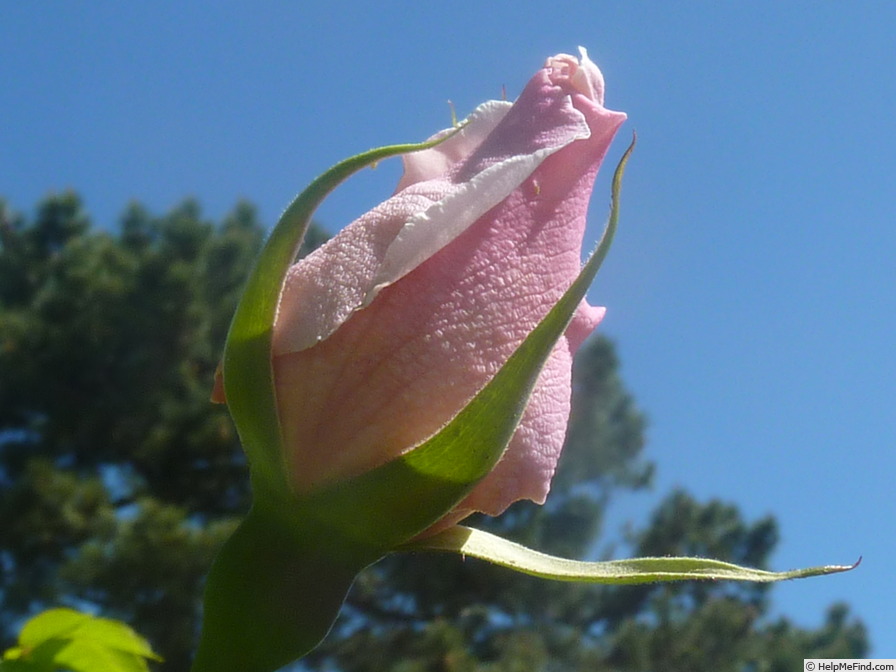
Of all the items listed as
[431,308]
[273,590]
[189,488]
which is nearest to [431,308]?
[431,308]

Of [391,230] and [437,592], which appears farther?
[437,592]

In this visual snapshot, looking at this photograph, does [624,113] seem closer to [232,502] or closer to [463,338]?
[463,338]

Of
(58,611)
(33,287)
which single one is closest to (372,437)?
(58,611)

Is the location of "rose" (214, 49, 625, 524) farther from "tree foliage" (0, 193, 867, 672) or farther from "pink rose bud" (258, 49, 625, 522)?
"tree foliage" (0, 193, 867, 672)

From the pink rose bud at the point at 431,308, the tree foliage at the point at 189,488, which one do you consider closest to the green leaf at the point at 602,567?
the pink rose bud at the point at 431,308

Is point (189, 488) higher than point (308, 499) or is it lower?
higher

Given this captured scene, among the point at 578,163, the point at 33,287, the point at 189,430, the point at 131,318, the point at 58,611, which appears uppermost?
the point at 33,287

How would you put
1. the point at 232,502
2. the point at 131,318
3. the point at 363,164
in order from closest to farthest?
the point at 363,164, the point at 131,318, the point at 232,502

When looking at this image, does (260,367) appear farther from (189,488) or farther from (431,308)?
(189,488)
